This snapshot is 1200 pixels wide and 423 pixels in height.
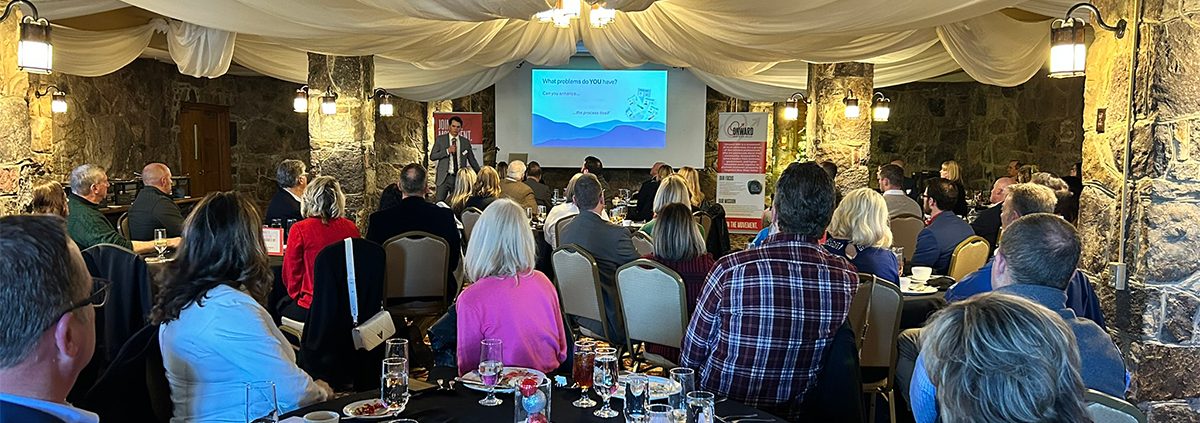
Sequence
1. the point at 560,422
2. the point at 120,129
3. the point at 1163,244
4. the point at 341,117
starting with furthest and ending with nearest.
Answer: the point at 120,129
the point at 341,117
the point at 1163,244
the point at 560,422

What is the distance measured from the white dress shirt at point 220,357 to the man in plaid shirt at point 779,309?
1.39 meters

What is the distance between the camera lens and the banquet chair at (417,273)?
5523 mm

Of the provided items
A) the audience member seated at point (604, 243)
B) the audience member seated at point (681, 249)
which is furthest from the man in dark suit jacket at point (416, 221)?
the audience member seated at point (681, 249)

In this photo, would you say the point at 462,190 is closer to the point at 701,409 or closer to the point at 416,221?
the point at 416,221

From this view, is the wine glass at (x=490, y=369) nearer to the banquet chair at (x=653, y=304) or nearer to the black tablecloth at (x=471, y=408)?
the black tablecloth at (x=471, y=408)

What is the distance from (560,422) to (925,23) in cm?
406

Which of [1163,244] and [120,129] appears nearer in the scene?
[1163,244]

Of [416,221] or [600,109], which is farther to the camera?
[600,109]

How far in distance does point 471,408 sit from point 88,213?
421cm

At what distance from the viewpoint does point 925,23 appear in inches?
207

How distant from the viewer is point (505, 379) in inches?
103

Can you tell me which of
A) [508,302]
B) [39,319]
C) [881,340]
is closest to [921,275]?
[881,340]

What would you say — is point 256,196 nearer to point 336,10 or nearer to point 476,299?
point 336,10

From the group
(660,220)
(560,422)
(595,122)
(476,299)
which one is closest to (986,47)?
(660,220)
